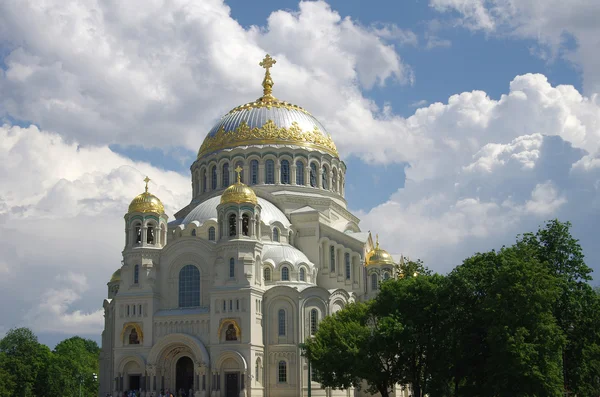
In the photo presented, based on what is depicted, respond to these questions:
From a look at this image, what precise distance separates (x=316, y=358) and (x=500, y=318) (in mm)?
11420

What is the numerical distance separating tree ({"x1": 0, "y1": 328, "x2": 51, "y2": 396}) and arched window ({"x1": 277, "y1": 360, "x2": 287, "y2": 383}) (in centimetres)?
2508

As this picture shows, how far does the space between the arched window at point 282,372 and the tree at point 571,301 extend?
1797 centimetres

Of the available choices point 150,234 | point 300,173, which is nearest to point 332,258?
point 300,173

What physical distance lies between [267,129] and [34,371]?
1147 inches

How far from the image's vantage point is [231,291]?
50.1 m

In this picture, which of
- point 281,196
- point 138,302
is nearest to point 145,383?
point 138,302

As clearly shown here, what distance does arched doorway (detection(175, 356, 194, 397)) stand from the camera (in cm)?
5131

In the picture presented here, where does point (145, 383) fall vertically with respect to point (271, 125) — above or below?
below

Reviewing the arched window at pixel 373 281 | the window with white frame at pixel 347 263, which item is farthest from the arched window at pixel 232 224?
the arched window at pixel 373 281

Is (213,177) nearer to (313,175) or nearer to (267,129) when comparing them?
(267,129)

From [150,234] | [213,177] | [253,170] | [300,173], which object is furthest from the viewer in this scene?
[213,177]

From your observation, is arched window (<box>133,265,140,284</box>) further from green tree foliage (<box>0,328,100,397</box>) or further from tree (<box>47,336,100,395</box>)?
tree (<box>47,336,100,395</box>)

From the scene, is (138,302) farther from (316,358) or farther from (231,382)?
(316,358)

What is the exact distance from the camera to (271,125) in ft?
209
